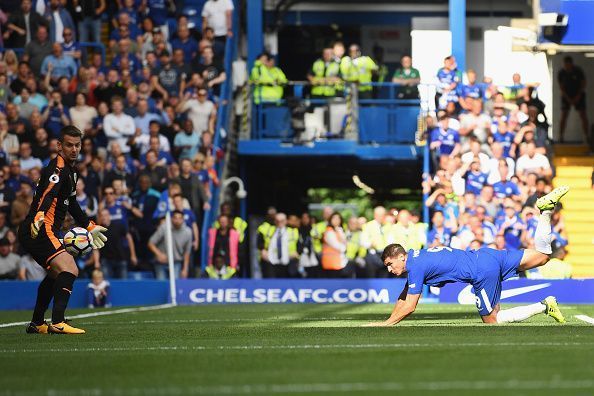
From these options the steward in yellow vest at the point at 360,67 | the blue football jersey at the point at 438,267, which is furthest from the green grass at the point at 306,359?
the steward in yellow vest at the point at 360,67

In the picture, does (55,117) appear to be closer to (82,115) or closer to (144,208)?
(82,115)

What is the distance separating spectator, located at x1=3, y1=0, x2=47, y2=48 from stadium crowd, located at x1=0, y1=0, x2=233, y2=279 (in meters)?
0.02

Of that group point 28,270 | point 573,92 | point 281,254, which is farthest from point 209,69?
point 573,92

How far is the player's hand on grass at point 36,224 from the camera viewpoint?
41.2ft

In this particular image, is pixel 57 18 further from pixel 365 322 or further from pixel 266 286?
pixel 365 322

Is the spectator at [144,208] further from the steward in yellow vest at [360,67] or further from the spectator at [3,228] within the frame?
the steward in yellow vest at [360,67]

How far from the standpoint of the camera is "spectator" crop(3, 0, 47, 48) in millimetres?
27094

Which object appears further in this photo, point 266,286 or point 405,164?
point 405,164

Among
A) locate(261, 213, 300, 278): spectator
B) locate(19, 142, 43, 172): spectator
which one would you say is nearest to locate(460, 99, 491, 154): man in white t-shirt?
locate(261, 213, 300, 278): spectator

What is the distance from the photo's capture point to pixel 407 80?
27.9 metres

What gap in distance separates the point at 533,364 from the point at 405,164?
2107cm

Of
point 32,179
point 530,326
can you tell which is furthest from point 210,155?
point 530,326

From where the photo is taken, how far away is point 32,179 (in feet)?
77.7

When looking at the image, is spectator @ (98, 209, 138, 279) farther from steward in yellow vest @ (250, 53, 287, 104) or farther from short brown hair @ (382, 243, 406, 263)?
short brown hair @ (382, 243, 406, 263)
